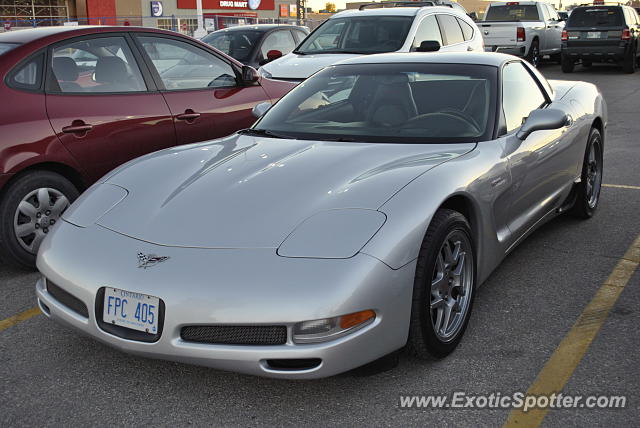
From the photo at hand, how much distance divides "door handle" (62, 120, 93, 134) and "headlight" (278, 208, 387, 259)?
2.45 metres

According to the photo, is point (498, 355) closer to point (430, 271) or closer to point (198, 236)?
point (430, 271)

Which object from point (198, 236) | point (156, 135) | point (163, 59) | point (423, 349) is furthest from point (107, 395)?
point (163, 59)

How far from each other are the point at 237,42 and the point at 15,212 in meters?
8.11

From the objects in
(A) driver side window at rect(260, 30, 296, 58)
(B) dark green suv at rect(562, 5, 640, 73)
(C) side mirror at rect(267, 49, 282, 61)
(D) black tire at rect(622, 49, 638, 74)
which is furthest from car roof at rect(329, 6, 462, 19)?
(D) black tire at rect(622, 49, 638, 74)

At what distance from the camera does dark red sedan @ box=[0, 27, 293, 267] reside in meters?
4.72

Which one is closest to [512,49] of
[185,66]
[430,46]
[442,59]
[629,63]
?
[629,63]

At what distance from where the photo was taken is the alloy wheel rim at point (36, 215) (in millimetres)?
4730

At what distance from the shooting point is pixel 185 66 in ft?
19.7

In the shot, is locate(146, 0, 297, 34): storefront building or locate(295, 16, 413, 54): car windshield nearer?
locate(295, 16, 413, 54): car windshield

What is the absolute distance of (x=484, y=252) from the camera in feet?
12.6

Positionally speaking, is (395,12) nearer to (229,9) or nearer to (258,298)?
(258,298)

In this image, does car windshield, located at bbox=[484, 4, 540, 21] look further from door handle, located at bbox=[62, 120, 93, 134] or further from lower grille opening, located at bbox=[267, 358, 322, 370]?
lower grille opening, located at bbox=[267, 358, 322, 370]

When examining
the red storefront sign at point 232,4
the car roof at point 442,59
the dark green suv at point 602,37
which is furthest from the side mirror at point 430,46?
the red storefront sign at point 232,4

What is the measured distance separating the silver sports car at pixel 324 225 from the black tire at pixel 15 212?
3.32ft
